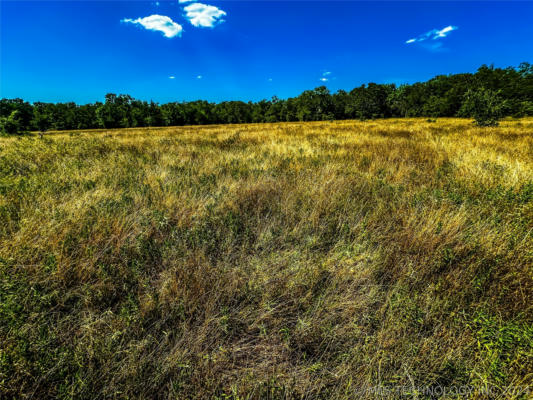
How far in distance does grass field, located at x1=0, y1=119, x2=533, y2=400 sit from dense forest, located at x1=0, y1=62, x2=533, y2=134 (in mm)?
50026

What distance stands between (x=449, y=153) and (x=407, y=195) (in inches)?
167

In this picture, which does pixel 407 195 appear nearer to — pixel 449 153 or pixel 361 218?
pixel 361 218

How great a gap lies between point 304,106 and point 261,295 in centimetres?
7445

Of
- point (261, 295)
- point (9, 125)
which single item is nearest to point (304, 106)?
point (9, 125)

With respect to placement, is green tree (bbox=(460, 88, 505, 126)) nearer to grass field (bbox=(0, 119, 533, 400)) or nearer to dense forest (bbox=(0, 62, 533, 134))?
grass field (bbox=(0, 119, 533, 400))

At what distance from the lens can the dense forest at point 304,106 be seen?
51.6m

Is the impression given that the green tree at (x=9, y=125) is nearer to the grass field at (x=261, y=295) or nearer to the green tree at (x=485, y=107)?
the grass field at (x=261, y=295)

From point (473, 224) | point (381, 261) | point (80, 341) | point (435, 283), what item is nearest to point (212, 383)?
point (80, 341)

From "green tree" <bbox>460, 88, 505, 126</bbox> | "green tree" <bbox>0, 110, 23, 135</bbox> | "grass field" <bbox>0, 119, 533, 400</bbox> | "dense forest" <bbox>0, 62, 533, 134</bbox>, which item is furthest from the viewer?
"dense forest" <bbox>0, 62, 533, 134</bbox>

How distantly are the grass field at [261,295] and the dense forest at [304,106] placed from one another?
1970 inches

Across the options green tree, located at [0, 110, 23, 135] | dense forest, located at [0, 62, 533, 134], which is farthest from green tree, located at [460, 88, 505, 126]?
dense forest, located at [0, 62, 533, 134]

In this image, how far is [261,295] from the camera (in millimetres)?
1737

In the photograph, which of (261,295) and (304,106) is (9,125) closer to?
(261,295)

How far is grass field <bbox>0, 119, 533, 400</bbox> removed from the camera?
3.91ft
